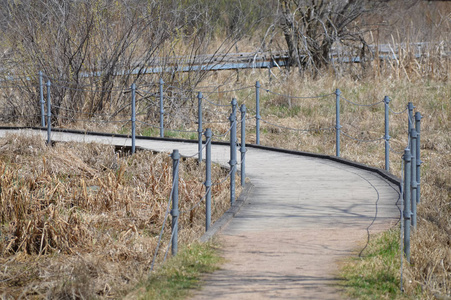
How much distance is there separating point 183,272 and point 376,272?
58.7 inches

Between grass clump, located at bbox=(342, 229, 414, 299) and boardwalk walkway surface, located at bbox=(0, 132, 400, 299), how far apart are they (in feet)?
0.41

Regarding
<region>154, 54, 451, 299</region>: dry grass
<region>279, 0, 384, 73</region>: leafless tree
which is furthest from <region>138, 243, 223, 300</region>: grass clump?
<region>279, 0, 384, 73</region>: leafless tree

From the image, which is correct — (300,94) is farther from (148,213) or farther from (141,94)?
(148,213)

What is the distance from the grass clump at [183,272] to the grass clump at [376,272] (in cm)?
110

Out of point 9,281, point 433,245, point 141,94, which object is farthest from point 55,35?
point 433,245

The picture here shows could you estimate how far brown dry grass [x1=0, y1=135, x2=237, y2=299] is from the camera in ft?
21.3

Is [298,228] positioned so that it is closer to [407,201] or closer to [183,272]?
[407,201]

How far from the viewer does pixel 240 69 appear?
21359mm

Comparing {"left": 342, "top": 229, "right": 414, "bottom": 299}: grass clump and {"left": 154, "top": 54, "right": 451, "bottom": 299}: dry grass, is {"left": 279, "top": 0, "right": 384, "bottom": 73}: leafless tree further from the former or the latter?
{"left": 342, "top": 229, "right": 414, "bottom": 299}: grass clump

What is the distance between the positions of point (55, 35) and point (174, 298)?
43.3 ft

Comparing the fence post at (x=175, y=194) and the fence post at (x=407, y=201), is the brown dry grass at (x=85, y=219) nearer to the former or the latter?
the fence post at (x=175, y=194)

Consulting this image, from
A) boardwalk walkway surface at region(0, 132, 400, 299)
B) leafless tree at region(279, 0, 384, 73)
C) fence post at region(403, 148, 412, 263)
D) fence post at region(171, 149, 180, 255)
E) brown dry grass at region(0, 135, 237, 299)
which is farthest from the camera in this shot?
leafless tree at region(279, 0, 384, 73)

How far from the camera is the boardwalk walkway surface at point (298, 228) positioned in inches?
224

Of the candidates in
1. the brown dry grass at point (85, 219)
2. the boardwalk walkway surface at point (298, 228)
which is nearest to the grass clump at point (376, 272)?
the boardwalk walkway surface at point (298, 228)
